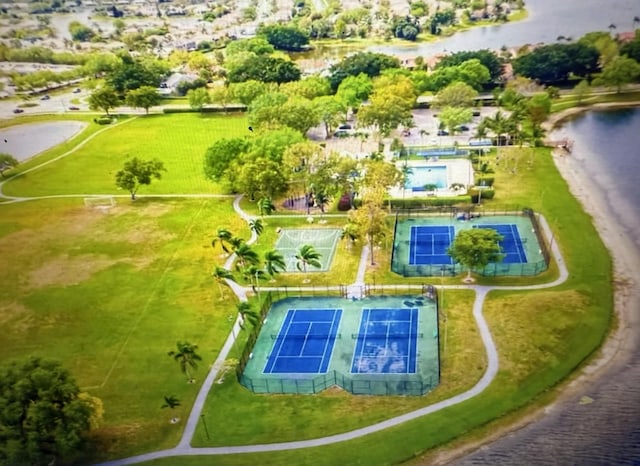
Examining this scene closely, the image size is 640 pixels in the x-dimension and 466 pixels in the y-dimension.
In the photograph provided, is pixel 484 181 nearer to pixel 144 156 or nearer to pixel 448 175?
pixel 448 175

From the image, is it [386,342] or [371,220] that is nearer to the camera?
[386,342]

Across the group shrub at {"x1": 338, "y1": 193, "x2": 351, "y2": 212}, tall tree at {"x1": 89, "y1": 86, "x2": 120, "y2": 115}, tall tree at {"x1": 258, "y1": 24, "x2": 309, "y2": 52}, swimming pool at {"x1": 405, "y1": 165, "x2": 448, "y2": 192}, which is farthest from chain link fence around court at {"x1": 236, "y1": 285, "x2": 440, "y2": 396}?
tall tree at {"x1": 258, "y1": 24, "x2": 309, "y2": 52}

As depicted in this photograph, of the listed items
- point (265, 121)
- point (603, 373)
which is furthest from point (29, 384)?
point (265, 121)

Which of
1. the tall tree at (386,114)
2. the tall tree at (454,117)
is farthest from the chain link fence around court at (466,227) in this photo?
the tall tree at (454,117)

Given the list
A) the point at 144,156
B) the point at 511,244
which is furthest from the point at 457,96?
the point at 144,156

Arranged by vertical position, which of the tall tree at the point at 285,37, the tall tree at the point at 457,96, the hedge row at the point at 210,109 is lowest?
the hedge row at the point at 210,109

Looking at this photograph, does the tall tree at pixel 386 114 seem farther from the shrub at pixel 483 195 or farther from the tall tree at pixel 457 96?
the shrub at pixel 483 195
